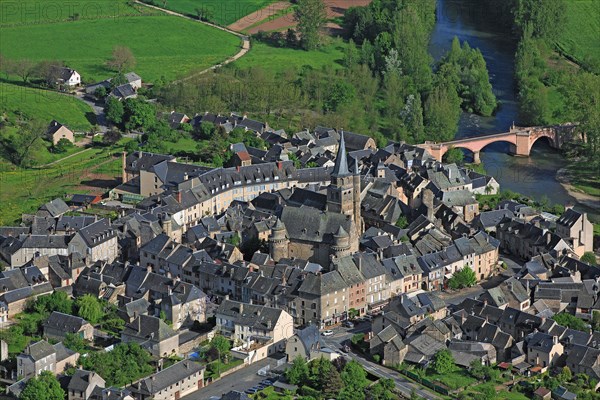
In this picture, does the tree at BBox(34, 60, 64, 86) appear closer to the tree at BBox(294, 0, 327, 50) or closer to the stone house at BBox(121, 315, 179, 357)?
the tree at BBox(294, 0, 327, 50)

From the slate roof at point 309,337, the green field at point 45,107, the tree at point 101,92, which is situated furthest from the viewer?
the tree at point 101,92

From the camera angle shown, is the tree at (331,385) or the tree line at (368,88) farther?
the tree line at (368,88)

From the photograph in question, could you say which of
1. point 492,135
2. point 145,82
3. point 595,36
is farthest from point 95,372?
point 595,36

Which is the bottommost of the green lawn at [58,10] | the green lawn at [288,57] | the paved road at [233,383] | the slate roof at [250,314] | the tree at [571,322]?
the paved road at [233,383]

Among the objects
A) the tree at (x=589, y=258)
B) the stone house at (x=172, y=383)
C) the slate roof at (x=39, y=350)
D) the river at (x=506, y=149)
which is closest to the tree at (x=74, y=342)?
the slate roof at (x=39, y=350)

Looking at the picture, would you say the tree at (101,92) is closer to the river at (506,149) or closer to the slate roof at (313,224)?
the river at (506,149)

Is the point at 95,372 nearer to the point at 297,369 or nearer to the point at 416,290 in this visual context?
the point at 297,369

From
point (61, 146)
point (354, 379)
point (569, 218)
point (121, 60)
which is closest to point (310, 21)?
point (121, 60)
